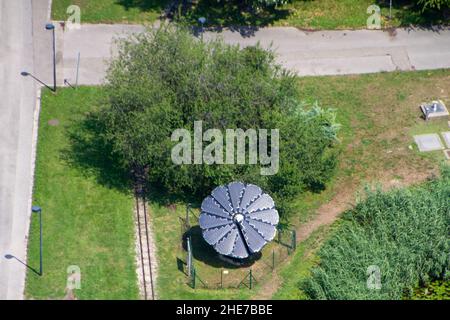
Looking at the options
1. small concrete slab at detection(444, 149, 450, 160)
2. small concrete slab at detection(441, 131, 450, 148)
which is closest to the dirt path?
small concrete slab at detection(444, 149, 450, 160)

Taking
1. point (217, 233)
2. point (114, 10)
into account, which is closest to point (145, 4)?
point (114, 10)

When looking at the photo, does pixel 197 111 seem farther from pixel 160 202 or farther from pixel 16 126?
pixel 16 126

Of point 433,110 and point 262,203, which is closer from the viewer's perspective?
point 262,203

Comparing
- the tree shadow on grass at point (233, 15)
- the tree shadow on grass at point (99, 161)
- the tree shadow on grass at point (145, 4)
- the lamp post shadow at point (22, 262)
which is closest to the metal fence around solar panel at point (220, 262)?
the tree shadow on grass at point (99, 161)

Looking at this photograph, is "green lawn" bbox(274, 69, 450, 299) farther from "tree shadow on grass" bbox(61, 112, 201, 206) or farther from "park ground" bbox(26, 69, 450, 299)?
"tree shadow on grass" bbox(61, 112, 201, 206)

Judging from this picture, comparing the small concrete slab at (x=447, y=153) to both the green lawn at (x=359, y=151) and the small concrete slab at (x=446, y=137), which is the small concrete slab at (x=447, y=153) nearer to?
the green lawn at (x=359, y=151)
